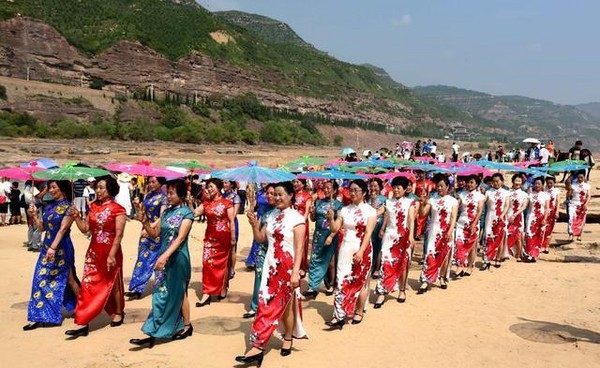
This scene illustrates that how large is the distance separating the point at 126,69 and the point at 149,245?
7209 cm

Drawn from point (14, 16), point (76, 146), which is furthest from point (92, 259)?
point (14, 16)

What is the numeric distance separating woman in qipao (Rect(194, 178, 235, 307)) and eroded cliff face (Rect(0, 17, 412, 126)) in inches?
2385

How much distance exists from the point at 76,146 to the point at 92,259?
32740 mm

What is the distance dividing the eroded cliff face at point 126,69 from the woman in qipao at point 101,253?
201ft

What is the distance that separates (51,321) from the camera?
6176 mm

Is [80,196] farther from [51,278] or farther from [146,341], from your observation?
[146,341]

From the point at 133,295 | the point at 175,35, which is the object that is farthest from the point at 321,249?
the point at 175,35

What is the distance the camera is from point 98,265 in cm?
604

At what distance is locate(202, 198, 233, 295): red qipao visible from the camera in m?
7.44

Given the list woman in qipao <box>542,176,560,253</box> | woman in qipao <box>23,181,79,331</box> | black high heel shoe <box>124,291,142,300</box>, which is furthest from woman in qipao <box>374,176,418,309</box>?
woman in qipao <box>542,176,560,253</box>

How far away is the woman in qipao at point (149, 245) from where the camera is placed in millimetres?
7559

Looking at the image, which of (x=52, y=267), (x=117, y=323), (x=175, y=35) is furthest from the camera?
(x=175, y=35)

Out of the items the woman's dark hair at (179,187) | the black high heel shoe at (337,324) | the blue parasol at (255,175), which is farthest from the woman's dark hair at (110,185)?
the black high heel shoe at (337,324)

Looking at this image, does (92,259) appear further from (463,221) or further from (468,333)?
(463,221)
